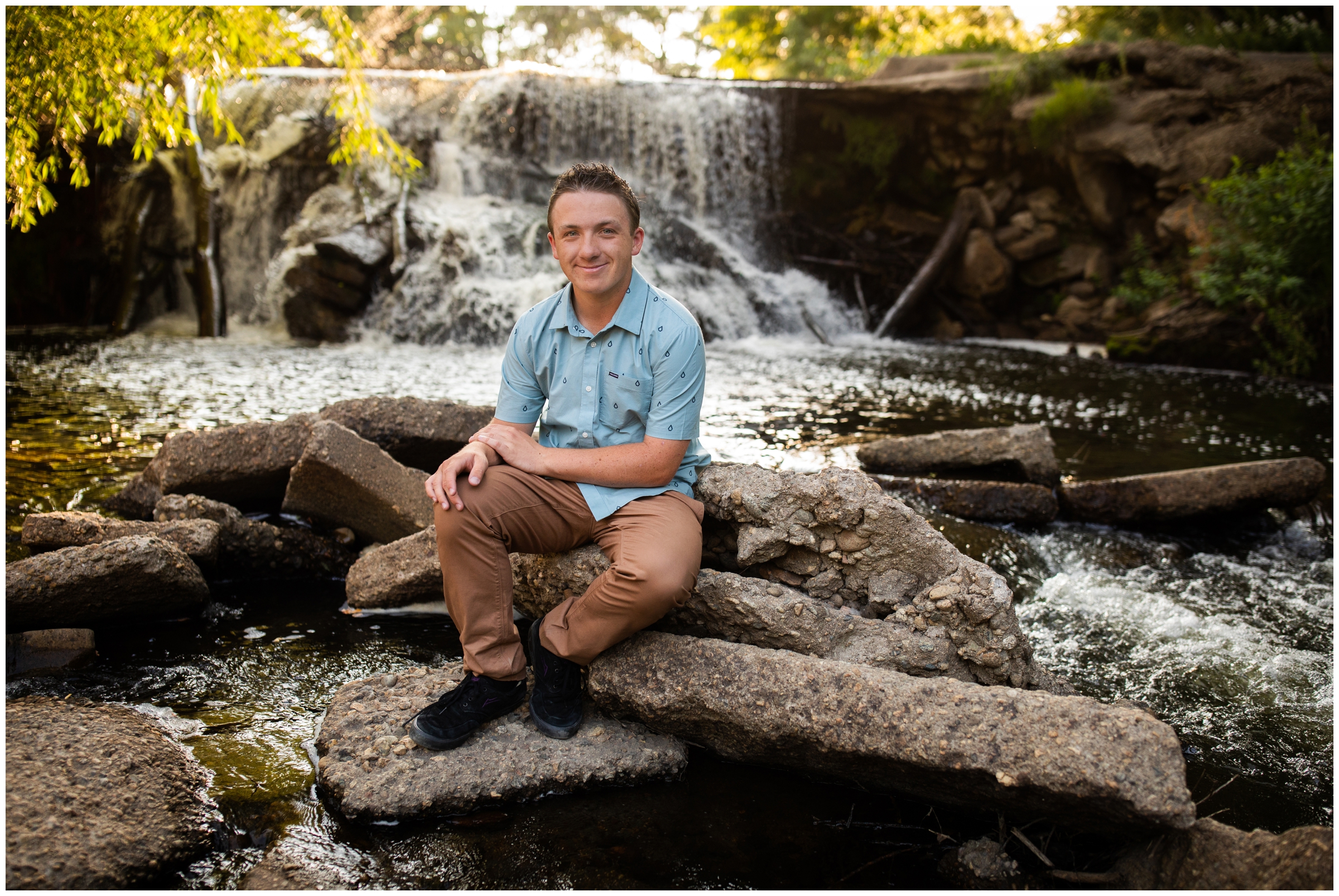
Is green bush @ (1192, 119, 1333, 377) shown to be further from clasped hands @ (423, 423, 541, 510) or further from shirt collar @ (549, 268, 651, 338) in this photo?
clasped hands @ (423, 423, 541, 510)

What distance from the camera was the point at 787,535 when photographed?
10.8 ft

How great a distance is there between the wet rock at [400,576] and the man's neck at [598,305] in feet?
4.76

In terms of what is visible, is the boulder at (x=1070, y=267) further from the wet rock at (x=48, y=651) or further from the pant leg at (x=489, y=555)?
the wet rock at (x=48, y=651)

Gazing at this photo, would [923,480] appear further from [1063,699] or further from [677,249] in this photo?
[677,249]

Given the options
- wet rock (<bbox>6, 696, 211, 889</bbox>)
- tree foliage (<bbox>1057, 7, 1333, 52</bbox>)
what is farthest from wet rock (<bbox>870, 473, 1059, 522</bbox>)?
tree foliage (<bbox>1057, 7, 1333, 52</bbox>)

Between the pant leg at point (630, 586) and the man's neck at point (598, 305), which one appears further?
the man's neck at point (598, 305)

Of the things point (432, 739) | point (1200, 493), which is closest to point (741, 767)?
point (432, 739)

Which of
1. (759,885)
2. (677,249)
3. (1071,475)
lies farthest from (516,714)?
(677,249)

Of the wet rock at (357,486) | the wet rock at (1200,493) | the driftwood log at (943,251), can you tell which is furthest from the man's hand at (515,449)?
the driftwood log at (943,251)

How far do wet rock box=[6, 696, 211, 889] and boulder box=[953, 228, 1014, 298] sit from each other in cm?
1428

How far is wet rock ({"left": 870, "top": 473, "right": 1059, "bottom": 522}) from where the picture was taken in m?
5.39

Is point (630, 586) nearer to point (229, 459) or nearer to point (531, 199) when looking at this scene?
point (229, 459)

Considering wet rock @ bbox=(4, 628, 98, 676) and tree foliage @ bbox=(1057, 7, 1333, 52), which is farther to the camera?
tree foliage @ bbox=(1057, 7, 1333, 52)

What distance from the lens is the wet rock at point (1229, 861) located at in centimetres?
208
